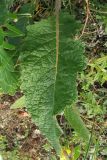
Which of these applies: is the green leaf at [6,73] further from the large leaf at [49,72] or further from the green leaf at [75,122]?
the green leaf at [75,122]

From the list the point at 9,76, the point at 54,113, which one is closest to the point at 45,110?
the point at 54,113

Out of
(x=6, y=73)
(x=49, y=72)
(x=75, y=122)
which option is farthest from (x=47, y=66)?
(x=75, y=122)

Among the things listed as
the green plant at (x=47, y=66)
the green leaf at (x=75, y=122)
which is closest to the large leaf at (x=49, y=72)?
the green plant at (x=47, y=66)

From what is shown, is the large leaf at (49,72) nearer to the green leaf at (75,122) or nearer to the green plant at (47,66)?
the green plant at (47,66)

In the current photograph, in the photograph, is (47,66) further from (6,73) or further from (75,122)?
(75,122)

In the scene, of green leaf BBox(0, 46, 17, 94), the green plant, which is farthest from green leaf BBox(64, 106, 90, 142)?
green leaf BBox(0, 46, 17, 94)

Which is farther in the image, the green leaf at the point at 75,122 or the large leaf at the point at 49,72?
the green leaf at the point at 75,122

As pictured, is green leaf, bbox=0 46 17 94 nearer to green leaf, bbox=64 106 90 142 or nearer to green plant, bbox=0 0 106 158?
green plant, bbox=0 0 106 158

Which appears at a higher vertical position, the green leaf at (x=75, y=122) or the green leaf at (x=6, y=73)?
the green leaf at (x=6, y=73)
